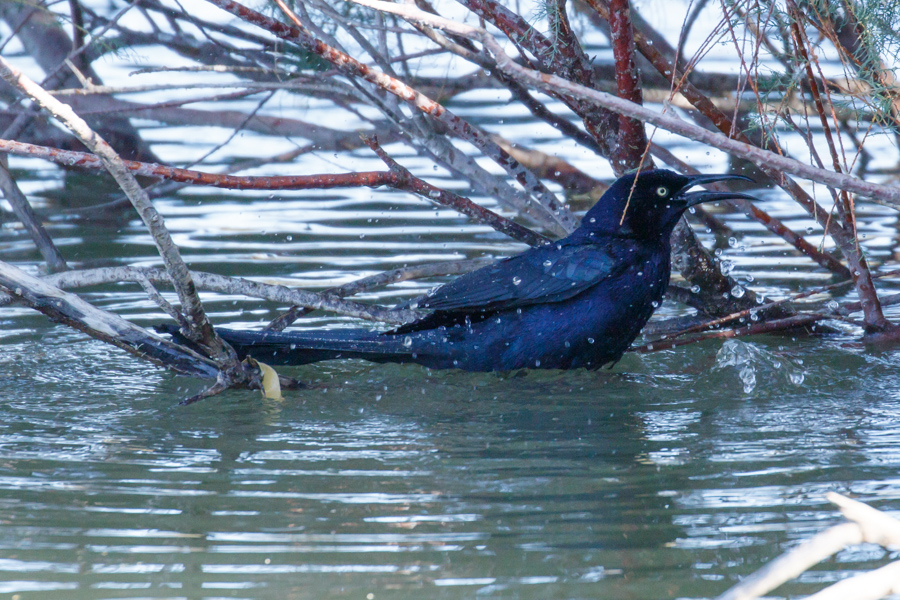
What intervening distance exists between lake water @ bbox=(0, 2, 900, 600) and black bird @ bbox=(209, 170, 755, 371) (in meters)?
0.15

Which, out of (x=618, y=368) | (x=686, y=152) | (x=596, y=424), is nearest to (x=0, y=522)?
(x=596, y=424)

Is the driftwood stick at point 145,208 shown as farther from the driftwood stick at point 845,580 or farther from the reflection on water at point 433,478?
the driftwood stick at point 845,580

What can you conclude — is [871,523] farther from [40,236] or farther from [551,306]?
[40,236]

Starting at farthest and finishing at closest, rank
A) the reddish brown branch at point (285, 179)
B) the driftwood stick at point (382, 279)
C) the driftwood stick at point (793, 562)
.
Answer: the driftwood stick at point (382, 279) < the reddish brown branch at point (285, 179) < the driftwood stick at point (793, 562)

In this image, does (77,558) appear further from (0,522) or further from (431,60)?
(431,60)

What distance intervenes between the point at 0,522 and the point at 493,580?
1426 mm

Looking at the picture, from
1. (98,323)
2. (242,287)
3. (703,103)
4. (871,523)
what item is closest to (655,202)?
(703,103)

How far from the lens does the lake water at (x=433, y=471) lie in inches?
100

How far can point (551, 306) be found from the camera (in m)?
4.31

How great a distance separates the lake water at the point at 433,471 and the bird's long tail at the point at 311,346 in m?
0.12

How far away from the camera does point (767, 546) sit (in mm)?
2629

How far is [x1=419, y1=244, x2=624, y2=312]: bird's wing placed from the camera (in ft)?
13.9

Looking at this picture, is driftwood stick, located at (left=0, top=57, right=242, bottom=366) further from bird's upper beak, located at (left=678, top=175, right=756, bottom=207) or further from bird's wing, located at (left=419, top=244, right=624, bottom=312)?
bird's upper beak, located at (left=678, top=175, right=756, bottom=207)

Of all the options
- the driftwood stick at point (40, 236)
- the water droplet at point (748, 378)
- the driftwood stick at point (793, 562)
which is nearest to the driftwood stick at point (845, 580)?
the driftwood stick at point (793, 562)
